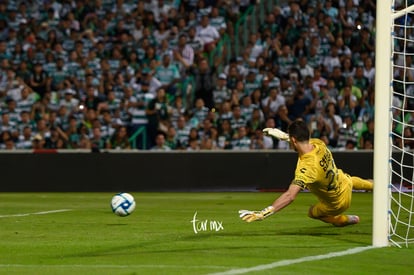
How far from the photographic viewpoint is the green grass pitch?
9.70 metres

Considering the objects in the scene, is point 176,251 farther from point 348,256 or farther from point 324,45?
point 324,45

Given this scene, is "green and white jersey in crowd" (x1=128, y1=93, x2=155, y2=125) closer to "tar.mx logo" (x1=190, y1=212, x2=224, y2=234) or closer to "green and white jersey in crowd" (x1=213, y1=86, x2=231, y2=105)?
"green and white jersey in crowd" (x1=213, y1=86, x2=231, y2=105)

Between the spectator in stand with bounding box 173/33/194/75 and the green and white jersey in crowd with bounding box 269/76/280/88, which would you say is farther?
the spectator in stand with bounding box 173/33/194/75

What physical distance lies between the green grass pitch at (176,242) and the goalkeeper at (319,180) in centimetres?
25

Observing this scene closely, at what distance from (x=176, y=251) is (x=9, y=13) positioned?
2000cm

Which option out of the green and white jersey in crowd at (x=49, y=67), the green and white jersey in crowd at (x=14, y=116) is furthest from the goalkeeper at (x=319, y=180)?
the green and white jersey in crowd at (x=49, y=67)

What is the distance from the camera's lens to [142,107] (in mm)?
26188

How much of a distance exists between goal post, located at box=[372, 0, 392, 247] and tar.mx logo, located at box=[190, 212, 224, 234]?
2.90m

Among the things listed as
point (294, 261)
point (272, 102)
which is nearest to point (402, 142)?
point (294, 261)

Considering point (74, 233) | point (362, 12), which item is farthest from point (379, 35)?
point (362, 12)

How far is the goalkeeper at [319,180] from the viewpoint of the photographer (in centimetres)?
1218

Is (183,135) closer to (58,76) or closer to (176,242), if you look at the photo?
(58,76)

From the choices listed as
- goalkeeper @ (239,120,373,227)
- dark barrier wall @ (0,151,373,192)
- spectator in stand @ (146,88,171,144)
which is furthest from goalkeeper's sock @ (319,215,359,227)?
spectator in stand @ (146,88,171,144)

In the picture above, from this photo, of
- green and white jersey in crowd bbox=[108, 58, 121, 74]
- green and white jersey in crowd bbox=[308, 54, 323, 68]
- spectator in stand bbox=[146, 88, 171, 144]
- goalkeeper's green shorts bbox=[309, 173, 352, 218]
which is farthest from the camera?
green and white jersey in crowd bbox=[108, 58, 121, 74]
